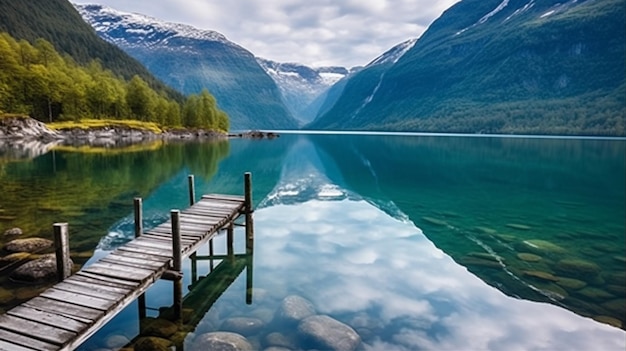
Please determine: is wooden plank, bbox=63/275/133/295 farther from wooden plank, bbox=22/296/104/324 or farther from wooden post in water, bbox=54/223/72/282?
wooden plank, bbox=22/296/104/324

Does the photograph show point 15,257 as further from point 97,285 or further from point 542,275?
point 542,275

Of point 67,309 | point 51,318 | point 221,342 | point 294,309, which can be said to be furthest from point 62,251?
point 294,309

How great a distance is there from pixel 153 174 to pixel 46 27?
209443 millimetres

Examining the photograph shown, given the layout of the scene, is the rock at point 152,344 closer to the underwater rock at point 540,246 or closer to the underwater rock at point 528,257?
the underwater rock at point 528,257

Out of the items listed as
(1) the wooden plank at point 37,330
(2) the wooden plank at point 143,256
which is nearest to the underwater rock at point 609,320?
(2) the wooden plank at point 143,256

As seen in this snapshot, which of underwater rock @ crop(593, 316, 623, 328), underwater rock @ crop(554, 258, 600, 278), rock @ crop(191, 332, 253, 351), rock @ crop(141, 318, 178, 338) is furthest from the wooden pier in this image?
underwater rock @ crop(554, 258, 600, 278)

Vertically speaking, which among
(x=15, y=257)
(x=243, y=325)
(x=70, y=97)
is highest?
(x=70, y=97)

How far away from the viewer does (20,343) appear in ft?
24.5

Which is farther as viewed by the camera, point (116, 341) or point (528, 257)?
point (528, 257)

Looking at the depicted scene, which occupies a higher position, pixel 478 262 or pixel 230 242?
pixel 230 242

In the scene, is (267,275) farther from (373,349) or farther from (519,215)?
(519,215)

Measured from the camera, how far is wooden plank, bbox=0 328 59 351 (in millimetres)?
7352

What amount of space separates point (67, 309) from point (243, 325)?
14.9ft

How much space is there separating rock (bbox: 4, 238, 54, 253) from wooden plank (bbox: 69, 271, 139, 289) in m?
7.75
